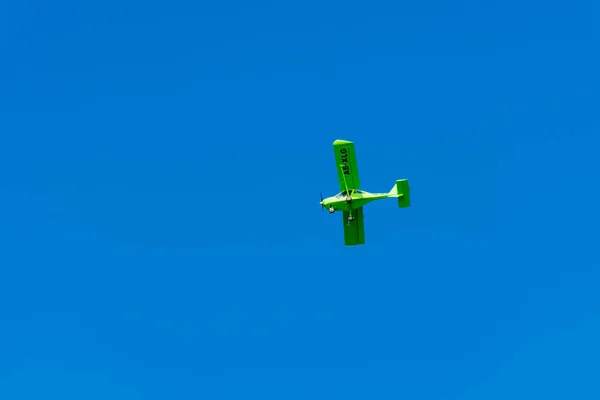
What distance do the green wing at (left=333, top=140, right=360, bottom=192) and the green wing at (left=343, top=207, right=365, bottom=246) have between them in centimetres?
743

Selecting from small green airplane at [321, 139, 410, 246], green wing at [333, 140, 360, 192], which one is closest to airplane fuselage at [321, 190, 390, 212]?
small green airplane at [321, 139, 410, 246]

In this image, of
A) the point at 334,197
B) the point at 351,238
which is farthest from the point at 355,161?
the point at 351,238

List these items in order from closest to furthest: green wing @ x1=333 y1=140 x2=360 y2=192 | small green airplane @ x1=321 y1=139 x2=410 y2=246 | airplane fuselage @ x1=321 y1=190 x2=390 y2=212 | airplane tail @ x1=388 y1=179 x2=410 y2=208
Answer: green wing @ x1=333 y1=140 x2=360 y2=192
small green airplane @ x1=321 y1=139 x2=410 y2=246
airplane fuselage @ x1=321 y1=190 x2=390 y2=212
airplane tail @ x1=388 y1=179 x2=410 y2=208

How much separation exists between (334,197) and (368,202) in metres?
4.02

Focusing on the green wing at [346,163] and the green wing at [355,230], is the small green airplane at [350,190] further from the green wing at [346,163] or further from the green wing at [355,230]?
the green wing at [355,230]

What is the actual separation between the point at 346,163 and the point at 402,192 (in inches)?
305

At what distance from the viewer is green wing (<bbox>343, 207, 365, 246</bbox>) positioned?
107 metres

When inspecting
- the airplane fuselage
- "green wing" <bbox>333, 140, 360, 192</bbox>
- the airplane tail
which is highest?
"green wing" <bbox>333, 140, 360, 192</bbox>

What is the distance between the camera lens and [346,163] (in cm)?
9969

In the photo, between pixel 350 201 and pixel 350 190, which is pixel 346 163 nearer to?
pixel 350 190

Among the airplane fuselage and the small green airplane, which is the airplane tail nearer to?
the small green airplane

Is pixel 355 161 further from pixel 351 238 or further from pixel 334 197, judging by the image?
pixel 351 238

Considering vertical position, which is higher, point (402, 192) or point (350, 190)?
point (402, 192)

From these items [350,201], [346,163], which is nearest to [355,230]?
[350,201]
